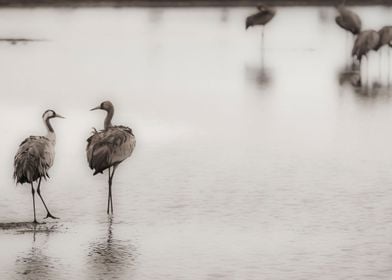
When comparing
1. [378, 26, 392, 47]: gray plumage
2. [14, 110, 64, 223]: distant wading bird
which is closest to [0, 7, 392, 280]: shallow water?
[14, 110, 64, 223]: distant wading bird

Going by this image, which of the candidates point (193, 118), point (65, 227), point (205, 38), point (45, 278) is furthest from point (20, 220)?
point (205, 38)

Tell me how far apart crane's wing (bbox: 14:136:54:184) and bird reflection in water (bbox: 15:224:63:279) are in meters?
0.80

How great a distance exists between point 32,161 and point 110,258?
1738 mm

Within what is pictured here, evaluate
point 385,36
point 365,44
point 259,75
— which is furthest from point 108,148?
point 385,36

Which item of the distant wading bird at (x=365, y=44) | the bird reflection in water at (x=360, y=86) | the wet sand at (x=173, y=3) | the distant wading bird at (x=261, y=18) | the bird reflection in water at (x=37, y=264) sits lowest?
the bird reflection in water at (x=37, y=264)

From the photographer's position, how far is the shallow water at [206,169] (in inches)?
426

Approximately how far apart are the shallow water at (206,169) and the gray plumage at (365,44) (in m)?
0.56

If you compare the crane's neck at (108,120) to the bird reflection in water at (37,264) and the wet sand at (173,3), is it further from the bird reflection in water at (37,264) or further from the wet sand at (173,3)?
the wet sand at (173,3)

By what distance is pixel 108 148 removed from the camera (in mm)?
12812

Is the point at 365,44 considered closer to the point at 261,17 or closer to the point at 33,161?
the point at 261,17

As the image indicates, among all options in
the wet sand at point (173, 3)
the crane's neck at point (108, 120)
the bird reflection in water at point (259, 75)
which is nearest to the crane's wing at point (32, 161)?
the crane's neck at point (108, 120)

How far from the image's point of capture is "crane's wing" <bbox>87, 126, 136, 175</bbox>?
12688 mm

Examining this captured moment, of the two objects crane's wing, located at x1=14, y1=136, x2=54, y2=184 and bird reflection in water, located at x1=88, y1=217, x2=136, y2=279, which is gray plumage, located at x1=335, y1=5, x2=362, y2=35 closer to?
crane's wing, located at x1=14, y1=136, x2=54, y2=184

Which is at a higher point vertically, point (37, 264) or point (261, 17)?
point (261, 17)
